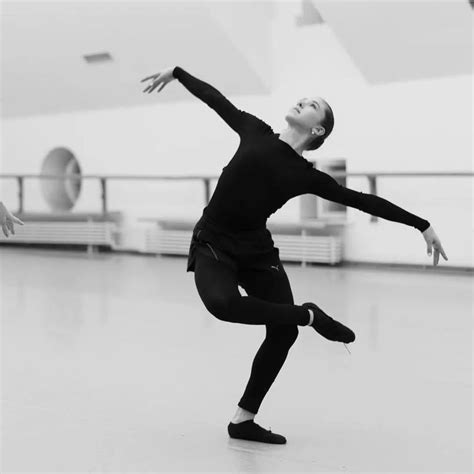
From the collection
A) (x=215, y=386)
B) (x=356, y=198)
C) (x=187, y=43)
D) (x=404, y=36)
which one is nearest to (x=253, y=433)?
(x=215, y=386)

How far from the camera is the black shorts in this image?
2686mm

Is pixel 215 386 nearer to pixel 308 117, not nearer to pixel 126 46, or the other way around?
pixel 308 117

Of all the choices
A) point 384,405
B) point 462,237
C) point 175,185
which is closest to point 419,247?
point 462,237

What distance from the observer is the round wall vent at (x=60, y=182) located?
36.1 feet

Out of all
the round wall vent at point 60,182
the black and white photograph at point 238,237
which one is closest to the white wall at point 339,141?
the black and white photograph at point 238,237

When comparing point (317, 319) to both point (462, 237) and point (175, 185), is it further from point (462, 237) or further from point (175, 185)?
point (175, 185)

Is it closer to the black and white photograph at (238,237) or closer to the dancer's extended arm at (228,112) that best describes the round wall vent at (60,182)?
the black and white photograph at (238,237)

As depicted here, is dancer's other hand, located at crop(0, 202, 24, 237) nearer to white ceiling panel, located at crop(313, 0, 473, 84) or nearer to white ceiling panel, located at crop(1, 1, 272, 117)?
white ceiling panel, located at crop(313, 0, 473, 84)

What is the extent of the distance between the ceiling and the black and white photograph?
0.03 meters

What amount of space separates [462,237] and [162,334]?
374 centimetres

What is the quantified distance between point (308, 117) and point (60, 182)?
9.05 m

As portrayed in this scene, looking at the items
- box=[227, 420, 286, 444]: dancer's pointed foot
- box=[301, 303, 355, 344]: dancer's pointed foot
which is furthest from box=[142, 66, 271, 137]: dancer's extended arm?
box=[227, 420, 286, 444]: dancer's pointed foot

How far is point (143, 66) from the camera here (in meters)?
9.03

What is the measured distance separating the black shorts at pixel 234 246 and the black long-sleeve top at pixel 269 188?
0.10 feet
